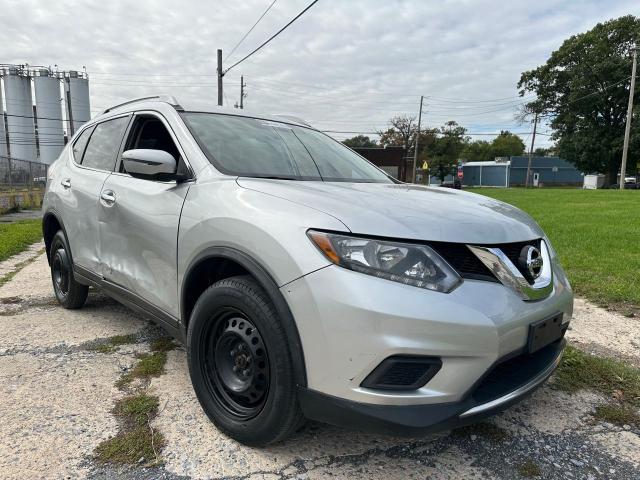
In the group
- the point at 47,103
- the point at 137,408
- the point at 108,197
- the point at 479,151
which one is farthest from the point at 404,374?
the point at 479,151

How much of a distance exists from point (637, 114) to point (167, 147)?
46.7 meters

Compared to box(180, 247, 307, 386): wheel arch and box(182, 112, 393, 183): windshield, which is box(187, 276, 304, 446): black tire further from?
box(182, 112, 393, 183): windshield

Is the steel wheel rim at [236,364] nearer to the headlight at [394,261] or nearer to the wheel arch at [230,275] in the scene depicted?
the wheel arch at [230,275]

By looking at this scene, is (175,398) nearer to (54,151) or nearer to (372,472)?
(372,472)

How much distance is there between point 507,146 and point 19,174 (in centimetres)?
8772

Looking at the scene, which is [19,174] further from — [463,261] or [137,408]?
[463,261]

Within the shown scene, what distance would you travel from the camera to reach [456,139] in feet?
225

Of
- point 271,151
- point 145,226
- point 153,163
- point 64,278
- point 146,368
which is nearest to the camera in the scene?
point 153,163

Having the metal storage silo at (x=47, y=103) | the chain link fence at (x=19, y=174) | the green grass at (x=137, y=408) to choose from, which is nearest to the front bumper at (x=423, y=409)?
the green grass at (x=137, y=408)

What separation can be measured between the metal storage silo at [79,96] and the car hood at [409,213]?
166ft

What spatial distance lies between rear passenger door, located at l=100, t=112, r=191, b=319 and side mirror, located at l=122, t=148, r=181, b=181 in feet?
0.32

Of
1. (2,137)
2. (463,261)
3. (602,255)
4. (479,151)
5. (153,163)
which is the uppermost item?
(479,151)

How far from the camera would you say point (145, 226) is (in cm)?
290

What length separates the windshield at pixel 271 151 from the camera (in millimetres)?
2812
